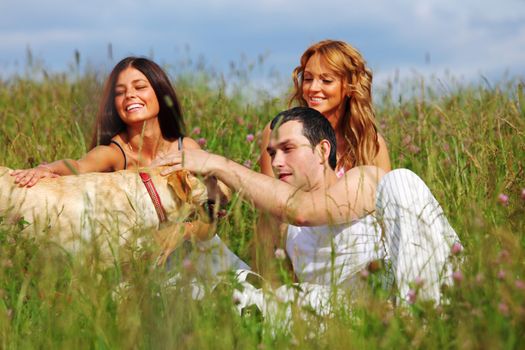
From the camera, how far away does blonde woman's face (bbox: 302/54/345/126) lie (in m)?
4.81

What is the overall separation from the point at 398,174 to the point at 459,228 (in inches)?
28.9

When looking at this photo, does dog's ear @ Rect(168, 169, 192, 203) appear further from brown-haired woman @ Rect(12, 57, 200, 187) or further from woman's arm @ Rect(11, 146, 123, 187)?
brown-haired woman @ Rect(12, 57, 200, 187)

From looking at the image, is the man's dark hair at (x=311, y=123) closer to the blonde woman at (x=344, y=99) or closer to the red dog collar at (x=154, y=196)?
the blonde woman at (x=344, y=99)

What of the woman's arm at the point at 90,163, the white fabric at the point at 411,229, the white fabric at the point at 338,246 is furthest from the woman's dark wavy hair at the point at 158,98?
the white fabric at the point at 411,229

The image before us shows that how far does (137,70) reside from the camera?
15.9 ft

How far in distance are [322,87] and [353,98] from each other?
237mm

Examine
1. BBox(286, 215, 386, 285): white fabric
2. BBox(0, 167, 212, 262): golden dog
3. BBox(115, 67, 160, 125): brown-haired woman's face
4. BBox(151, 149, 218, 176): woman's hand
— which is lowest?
BBox(286, 215, 386, 285): white fabric

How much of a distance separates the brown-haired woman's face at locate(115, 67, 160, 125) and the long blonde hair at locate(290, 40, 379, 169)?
39.9 inches

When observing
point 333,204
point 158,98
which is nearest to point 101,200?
point 333,204

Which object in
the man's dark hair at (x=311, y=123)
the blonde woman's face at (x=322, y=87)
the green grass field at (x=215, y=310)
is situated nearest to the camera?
the green grass field at (x=215, y=310)

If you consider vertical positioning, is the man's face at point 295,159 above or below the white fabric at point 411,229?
above

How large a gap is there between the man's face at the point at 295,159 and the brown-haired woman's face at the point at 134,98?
1127mm

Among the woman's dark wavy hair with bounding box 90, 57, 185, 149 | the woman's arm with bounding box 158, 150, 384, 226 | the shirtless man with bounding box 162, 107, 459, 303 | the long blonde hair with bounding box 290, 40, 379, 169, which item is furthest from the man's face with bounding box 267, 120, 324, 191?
the woman's dark wavy hair with bounding box 90, 57, 185, 149

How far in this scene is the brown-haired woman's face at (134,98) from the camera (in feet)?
15.3
